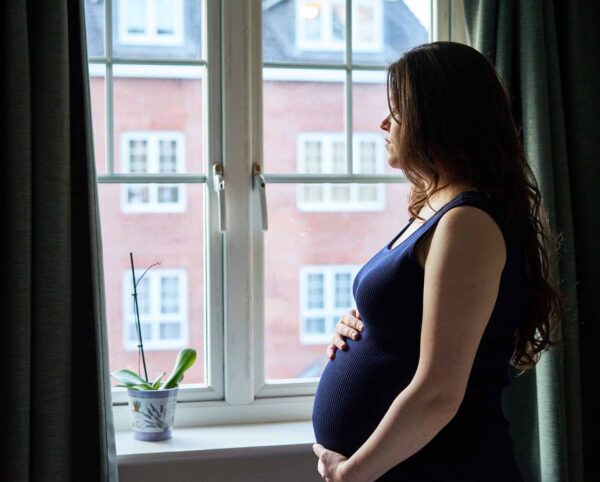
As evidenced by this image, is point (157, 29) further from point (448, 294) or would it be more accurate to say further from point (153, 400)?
point (448, 294)

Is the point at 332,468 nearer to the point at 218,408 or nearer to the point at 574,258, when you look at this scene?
the point at 218,408

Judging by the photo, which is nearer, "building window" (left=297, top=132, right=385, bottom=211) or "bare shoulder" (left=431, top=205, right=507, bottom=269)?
"bare shoulder" (left=431, top=205, right=507, bottom=269)

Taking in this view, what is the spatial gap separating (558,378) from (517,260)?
2.54ft

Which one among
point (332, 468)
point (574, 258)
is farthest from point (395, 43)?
point (332, 468)

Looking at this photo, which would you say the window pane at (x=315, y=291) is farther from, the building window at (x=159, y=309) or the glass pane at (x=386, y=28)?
the glass pane at (x=386, y=28)

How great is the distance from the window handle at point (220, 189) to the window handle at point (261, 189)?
9 centimetres

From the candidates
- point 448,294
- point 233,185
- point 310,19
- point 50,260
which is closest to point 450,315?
point 448,294

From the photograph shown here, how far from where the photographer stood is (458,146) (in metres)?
1.27

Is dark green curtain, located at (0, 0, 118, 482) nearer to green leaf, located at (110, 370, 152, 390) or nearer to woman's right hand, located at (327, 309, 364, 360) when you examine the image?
green leaf, located at (110, 370, 152, 390)

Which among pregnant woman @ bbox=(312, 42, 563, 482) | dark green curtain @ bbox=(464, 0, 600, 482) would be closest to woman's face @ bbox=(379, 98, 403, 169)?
pregnant woman @ bbox=(312, 42, 563, 482)

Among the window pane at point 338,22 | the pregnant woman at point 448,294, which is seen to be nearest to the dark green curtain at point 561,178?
the window pane at point 338,22

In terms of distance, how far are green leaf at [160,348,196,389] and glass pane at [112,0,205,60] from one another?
0.77m

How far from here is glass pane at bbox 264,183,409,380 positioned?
218cm

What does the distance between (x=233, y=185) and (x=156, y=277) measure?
0.32 metres
